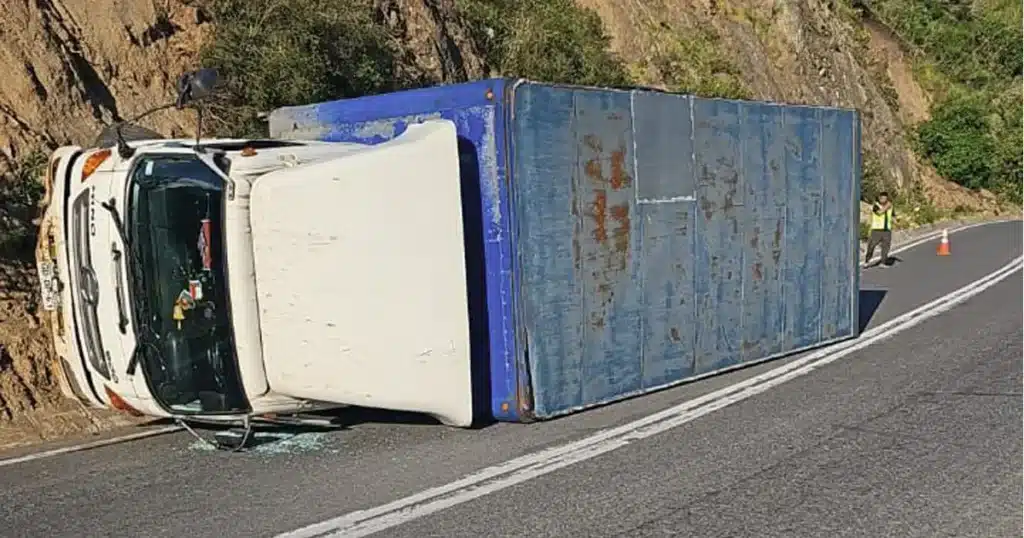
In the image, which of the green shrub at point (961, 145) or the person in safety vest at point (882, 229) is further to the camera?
the green shrub at point (961, 145)

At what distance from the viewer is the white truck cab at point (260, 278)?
605 centimetres

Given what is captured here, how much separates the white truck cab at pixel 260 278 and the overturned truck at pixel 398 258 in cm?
1

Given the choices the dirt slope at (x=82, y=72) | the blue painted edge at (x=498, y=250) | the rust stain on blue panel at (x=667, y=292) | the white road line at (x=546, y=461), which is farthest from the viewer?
the rust stain on blue panel at (x=667, y=292)

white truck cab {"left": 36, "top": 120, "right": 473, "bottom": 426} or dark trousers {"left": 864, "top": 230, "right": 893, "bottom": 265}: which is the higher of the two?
white truck cab {"left": 36, "top": 120, "right": 473, "bottom": 426}

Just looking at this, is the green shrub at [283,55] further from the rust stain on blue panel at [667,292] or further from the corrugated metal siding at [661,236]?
the rust stain on blue panel at [667,292]

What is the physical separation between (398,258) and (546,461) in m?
1.40

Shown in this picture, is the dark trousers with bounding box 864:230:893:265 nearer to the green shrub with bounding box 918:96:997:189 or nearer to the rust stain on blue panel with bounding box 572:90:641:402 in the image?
the rust stain on blue panel with bounding box 572:90:641:402

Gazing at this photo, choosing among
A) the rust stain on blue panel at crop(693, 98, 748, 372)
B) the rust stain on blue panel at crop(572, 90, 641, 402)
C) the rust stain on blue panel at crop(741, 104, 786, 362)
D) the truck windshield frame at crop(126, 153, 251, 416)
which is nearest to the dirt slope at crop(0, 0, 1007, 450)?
the truck windshield frame at crop(126, 153, 251, 416)

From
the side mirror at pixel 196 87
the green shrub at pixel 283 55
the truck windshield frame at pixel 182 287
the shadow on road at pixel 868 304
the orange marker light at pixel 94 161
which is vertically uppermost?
the green shrub at pixel 283 55

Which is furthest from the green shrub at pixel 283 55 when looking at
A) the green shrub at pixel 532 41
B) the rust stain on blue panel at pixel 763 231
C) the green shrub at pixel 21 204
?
the green shrub at pixel 532 41

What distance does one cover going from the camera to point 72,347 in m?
6.42

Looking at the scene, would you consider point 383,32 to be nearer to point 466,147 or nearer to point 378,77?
point 378,77

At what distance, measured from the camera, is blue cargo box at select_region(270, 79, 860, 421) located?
264 inches

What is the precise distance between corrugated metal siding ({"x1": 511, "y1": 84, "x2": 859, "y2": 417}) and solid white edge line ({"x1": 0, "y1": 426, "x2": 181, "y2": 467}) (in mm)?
2338
